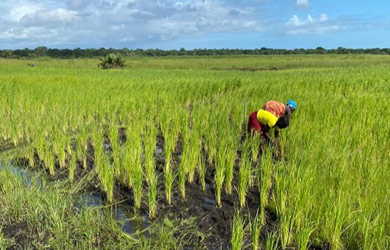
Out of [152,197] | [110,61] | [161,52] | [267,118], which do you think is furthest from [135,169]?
[161,52]

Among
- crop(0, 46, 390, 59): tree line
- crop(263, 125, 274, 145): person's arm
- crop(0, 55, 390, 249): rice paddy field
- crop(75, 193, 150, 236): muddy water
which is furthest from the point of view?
crop(0, 46, 390, 59): tree line

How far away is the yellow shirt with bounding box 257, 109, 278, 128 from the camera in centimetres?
409

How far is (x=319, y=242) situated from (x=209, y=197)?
1.18 m

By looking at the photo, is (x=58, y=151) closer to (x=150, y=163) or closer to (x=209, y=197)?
(x=150, y=163)

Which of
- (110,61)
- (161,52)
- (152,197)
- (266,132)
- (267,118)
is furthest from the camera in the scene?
(161,52)

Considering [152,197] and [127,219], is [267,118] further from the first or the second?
[127,219]

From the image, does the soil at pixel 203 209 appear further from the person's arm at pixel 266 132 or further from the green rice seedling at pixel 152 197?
the person's arm at pixel 266 132

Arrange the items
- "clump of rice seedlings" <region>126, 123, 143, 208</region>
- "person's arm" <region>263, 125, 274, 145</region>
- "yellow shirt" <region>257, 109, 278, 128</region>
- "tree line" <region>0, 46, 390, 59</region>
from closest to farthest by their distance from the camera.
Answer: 1. "clump of rice seedlings" <region>126, 123, 143, 208</region>
2. "yellow shirt" <region>257, 109, 278, 128</region>
3. "person's arm" <region>263, 125, 274, 145</region>
4. "tree line" <region>0, 46, 390, 59</region>

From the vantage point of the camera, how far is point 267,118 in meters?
4.11

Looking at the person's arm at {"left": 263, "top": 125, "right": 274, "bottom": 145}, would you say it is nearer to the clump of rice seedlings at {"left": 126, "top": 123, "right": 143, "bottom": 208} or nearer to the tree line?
the clump of rice seedlings at {"left": 126, "top": 123, "right": 143, "bottom": 208}

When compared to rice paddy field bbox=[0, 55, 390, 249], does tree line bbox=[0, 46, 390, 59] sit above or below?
above

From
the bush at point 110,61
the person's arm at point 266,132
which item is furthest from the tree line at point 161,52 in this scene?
the person's arm at point 266,132

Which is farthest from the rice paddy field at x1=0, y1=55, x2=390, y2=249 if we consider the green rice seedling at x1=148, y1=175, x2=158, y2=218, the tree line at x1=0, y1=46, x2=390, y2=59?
the tree line at x1=0, y1=46, x2=390, y2=59

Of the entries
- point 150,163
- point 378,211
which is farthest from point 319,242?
point 150,163
